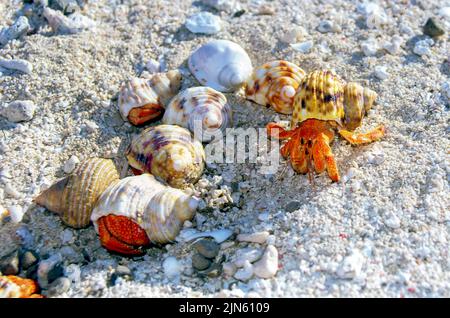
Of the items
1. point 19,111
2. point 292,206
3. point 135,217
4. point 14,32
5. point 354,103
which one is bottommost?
point 292,206

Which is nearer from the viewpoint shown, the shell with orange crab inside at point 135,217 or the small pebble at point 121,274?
the small pebble at point 121,274

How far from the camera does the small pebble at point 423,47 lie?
471cm

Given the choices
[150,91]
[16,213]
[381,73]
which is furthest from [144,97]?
[381,73]

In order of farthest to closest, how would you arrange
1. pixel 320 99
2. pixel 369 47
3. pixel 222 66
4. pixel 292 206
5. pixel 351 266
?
pixel 369 47
pixel 222 66
pixel 320 99
pixel 292 206
pixel 351 266

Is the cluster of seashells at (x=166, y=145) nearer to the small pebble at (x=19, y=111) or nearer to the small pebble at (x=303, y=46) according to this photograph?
the small pebble at (x=303, y=46)

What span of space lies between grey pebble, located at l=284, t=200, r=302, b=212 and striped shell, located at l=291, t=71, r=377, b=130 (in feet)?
1.88

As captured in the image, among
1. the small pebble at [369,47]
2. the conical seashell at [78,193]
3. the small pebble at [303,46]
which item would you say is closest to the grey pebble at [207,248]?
the conical seashell at [78,193]

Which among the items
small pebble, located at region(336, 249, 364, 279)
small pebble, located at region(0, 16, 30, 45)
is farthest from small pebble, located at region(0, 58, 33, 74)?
small pebble, located at region(336, 249, 364, 279)

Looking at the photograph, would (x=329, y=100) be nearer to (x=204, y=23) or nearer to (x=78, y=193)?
(x=204, y=23)

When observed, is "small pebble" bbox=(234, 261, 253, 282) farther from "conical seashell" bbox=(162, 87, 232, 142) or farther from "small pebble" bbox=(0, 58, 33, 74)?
"small pebble" bbox=(0, 58, 33, 74)

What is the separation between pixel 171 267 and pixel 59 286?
2.03ft

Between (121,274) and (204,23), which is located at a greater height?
(204,23)

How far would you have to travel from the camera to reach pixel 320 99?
3889 millimetres

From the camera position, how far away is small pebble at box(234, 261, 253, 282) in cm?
335
